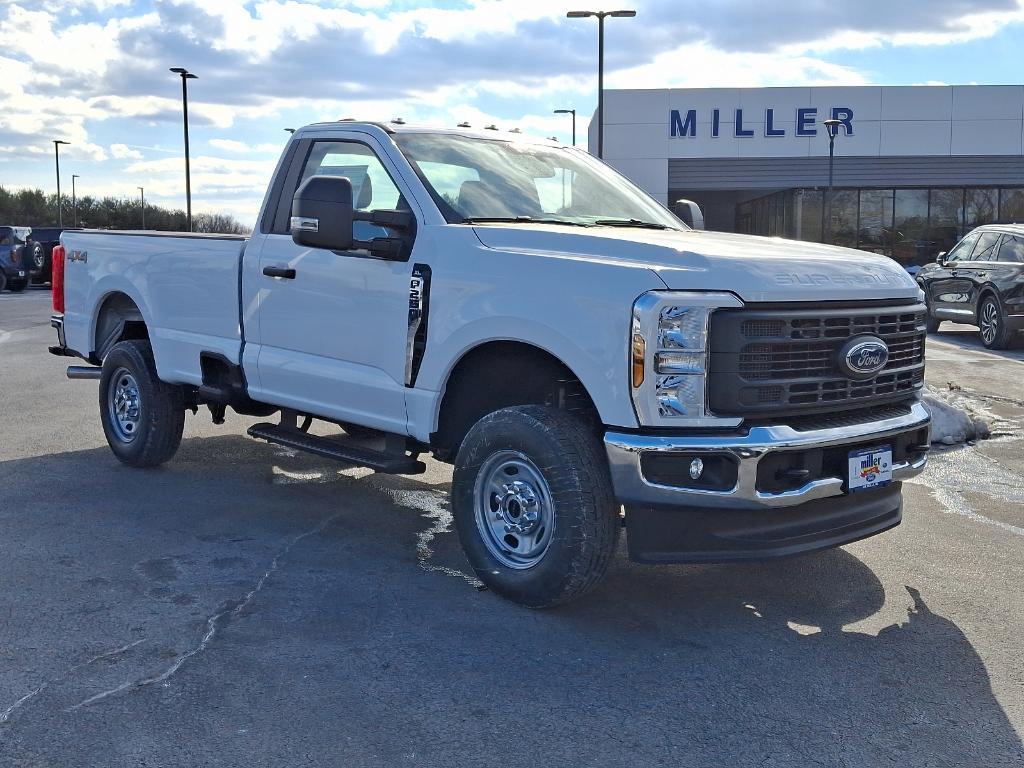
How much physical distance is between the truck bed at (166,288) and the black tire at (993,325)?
1265 cm

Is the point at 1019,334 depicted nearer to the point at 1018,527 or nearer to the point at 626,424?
the point at 1018,527

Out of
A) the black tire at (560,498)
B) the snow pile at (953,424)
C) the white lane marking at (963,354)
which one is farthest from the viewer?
the white lane marking at (963,354)

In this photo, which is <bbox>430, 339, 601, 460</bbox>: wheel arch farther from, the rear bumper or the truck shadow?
the truck shadow

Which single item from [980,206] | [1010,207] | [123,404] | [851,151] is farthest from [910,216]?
[123,404]

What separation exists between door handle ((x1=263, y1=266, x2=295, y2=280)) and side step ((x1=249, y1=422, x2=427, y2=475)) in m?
0.89

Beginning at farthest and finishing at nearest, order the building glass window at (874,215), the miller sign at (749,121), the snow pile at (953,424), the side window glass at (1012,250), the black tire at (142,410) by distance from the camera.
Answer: the building glass window at (874,215)
the miller sign at (749,121)
the side window glass at (1012,250)
the snow pile at (953,424)
the black tire at (142,410)

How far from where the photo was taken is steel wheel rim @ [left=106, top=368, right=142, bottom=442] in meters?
7.57

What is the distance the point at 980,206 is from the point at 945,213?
1343mm

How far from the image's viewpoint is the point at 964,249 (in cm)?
1797

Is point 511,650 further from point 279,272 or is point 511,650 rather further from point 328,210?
point 279,272

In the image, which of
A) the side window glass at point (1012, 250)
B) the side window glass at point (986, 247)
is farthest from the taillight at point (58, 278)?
the side window glass at point (986, 247)

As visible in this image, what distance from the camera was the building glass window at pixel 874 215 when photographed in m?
42.7

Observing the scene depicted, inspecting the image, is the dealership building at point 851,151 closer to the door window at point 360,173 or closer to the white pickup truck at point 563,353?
the door window at point 360,173

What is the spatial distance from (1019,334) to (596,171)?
12.1 m
